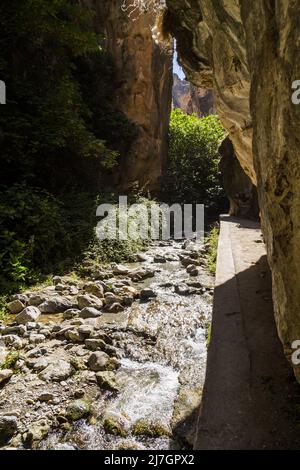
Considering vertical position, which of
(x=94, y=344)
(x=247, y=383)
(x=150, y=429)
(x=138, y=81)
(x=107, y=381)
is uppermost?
(x=138, y=81)

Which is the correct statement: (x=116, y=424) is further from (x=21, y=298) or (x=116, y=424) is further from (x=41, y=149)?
(x=41, y=149)

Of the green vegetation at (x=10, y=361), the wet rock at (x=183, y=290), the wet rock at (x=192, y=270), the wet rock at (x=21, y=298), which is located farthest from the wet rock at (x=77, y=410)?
the wet rock at (x=192, y=270)

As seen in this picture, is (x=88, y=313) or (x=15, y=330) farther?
(x=88, y=313)

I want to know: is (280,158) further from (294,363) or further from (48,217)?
(48,217)

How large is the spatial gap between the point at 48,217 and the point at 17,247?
4.23 ft

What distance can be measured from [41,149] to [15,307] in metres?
6.01

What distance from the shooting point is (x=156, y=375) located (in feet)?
13.1

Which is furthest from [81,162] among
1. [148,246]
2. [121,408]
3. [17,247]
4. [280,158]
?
[280,158]

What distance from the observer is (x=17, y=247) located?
677 cm

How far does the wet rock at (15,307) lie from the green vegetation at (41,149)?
1.96 ft

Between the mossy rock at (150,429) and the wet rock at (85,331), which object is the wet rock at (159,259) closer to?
the wet rock at (85,331)

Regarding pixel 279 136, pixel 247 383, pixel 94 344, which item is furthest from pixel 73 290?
pixel 279 136

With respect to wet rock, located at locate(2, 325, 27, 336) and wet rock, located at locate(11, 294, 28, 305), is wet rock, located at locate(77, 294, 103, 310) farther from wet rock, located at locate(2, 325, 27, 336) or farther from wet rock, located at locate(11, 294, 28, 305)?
wet rock, located at locate(2, 325, 27, 336)

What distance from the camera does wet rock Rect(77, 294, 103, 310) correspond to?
5.78 m
